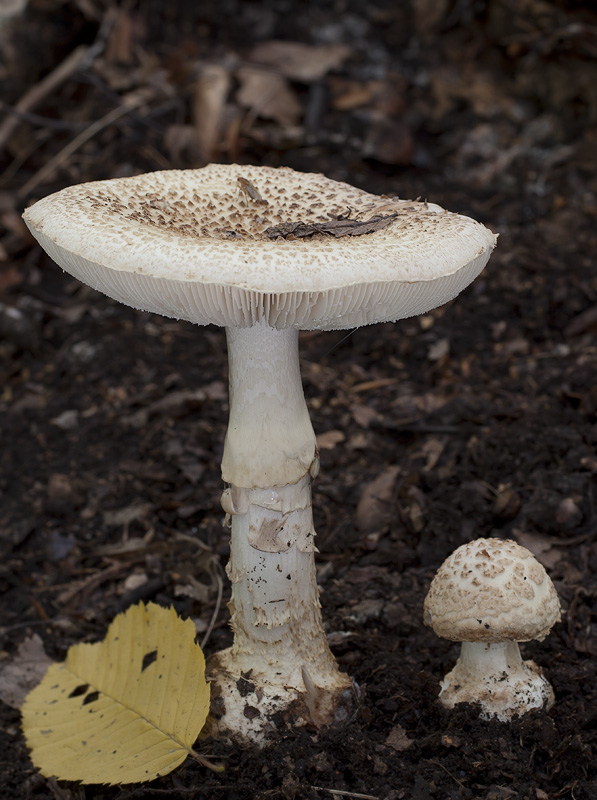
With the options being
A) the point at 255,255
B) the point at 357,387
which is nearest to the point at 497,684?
the point at 255,255

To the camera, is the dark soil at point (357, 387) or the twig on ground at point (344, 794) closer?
the twig on ground at point (344, 794)

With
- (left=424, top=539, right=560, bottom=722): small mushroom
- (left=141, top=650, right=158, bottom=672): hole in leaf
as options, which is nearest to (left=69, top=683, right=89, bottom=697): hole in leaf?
(left=141, top=650, right=158, bottom=672): hole in leaf

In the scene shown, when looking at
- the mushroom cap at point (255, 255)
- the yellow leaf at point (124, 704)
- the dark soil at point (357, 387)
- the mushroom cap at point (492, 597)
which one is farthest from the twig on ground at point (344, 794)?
the mushroom cap at point (255, 255)

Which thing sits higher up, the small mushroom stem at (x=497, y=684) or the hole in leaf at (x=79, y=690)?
the small mushroom stem at (x=497, y=684)

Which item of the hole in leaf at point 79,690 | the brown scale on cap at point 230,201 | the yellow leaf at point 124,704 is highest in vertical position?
the brown scale on cap at point 230,201

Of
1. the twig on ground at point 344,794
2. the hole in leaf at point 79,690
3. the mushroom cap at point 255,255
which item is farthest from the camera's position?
the hole in leaf at point 79,690

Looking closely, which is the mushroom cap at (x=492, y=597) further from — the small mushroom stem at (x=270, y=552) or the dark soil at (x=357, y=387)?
the small mushroom stem at (x=270, y=552)

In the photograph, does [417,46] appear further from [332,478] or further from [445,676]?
[445,676]
